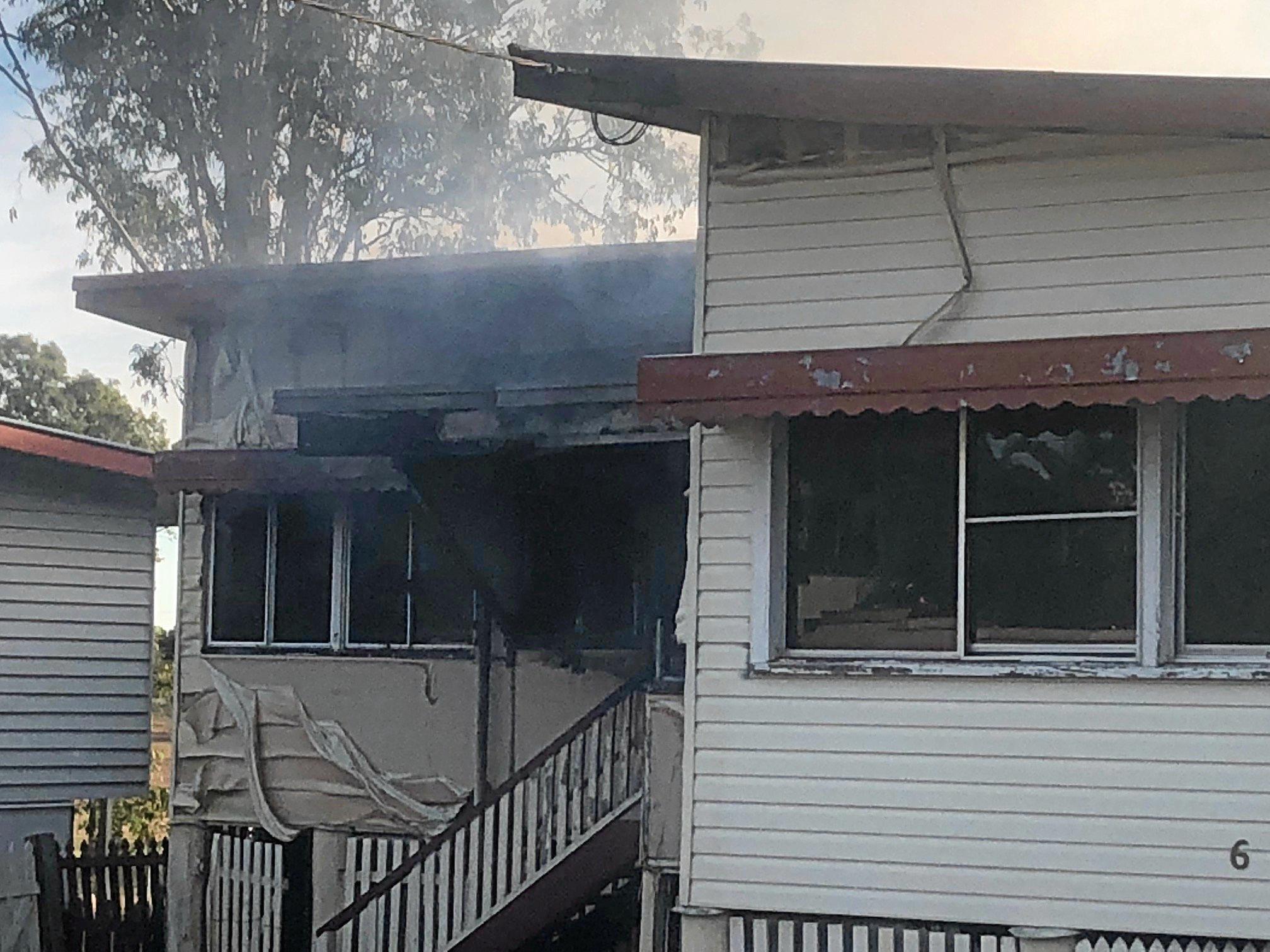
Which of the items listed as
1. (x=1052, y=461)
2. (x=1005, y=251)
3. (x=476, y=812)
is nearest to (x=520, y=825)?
(x=476, y=812)

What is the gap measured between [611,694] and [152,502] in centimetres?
601

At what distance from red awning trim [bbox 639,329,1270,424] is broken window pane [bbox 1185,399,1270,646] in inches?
20.5

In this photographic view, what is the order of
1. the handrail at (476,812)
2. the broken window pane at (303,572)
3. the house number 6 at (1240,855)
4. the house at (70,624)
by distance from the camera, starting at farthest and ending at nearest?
the house at (70,624), the broken window pane at (303,572), the handrail at (476,812), the house number 6 at (1240,855)

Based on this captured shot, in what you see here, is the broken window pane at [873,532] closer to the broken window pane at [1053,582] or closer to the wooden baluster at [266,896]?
the broken window pane at [1053,582]

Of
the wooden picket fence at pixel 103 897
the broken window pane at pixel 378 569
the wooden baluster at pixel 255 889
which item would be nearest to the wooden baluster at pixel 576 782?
the broken window pane at pixel 378 569

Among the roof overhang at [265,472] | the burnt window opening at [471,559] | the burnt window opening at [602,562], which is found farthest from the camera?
the roof overhang at [265,472]

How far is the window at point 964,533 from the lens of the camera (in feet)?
25.7

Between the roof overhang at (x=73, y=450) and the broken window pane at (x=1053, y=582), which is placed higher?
the roof overhang at (x=73, y=450)

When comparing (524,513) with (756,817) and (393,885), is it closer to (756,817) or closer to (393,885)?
(393,885)

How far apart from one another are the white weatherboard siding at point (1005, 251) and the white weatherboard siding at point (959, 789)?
0.73 m

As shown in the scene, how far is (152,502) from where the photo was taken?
15461mm

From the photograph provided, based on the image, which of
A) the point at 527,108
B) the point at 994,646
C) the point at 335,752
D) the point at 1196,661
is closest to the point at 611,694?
the point at 335,752

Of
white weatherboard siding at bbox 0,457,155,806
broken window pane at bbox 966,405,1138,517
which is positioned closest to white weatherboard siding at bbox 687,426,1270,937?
broken window pane at bbox 966,405,1138,517

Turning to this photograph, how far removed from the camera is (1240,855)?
755 centimetres
